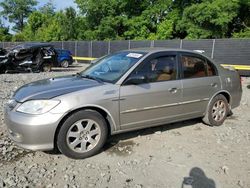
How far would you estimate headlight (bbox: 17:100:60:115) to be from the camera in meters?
4.30

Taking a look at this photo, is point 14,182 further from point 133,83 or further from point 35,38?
point 35,38

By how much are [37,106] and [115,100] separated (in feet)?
3.79

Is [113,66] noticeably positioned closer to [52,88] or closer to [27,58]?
[52,88]

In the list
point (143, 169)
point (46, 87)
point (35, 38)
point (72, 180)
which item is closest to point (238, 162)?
point (143, 169)

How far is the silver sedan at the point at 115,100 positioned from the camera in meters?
4.34

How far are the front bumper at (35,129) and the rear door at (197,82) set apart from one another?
2.46m

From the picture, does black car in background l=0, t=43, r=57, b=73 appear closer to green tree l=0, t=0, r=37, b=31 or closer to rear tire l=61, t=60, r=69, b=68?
rear tire l=61, t=60, r=69, b=68

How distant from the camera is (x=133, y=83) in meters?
4.96

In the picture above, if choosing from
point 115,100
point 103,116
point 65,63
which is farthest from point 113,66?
point 65,63

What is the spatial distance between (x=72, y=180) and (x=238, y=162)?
7.96 feet

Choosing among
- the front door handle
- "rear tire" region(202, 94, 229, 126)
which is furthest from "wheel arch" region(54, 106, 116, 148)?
"rear tire" region(202, 94, 229, 126)

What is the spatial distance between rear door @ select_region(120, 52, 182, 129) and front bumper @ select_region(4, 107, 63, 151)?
3.71 feet

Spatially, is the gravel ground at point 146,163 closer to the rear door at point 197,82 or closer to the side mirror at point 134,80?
the rear door at point 197,82

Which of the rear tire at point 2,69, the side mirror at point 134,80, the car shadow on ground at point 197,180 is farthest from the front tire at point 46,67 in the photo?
the car shadow on ground at point 197,180
